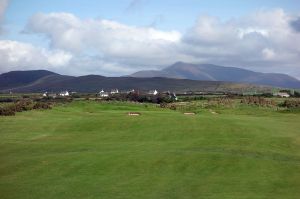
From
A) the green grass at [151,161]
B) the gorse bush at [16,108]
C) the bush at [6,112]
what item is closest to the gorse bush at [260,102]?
the gorse bush at [16,108]

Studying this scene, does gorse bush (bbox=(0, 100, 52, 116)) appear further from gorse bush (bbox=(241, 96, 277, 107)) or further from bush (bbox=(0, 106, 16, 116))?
gorse bush (bbox=(241, 96, 277, 107))

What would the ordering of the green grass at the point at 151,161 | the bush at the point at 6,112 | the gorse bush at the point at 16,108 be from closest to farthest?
the green grass at the point at 151,161 → the bush at the point at 6,112 → the gorse bush at the point at 16,108

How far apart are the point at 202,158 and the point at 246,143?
912 cm

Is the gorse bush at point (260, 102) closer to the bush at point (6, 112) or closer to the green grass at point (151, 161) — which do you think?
the green grass at point (151, 161)

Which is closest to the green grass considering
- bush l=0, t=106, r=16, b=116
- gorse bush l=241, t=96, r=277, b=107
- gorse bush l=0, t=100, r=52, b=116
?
bush l=0, t=106, r=16, b=116

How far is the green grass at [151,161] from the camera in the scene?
2427cm

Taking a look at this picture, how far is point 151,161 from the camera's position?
3098cm

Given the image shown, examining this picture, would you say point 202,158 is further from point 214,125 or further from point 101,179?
point 214,125

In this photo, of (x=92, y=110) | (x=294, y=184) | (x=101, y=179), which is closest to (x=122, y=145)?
(x=101, y=179)

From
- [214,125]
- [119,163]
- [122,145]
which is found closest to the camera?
[119,163]

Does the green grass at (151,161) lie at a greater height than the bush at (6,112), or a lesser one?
lesser

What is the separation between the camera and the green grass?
2427 cm

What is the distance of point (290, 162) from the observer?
104 ft

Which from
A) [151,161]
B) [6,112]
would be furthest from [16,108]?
[151,161]
